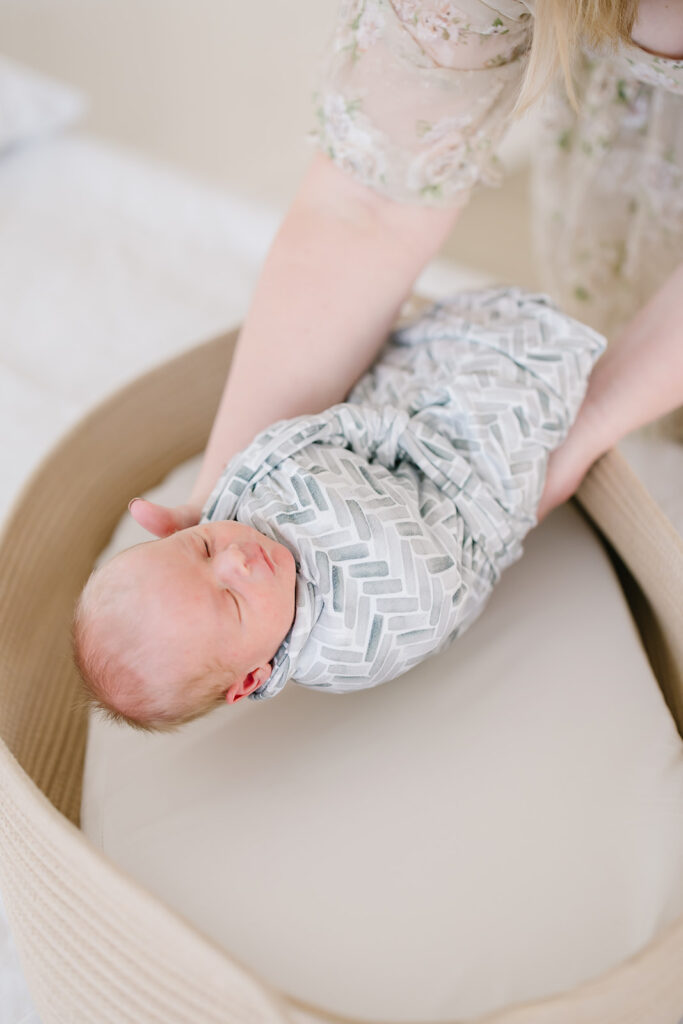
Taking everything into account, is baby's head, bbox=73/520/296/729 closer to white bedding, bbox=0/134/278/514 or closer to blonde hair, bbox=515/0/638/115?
blonde hair, bbox=515/0/638/115

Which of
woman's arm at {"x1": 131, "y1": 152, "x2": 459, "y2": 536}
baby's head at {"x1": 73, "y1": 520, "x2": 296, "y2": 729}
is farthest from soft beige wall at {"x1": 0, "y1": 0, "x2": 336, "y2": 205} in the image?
baby's head at {"x1": 73, "y1": 520, "x2": 296, "y2": 729}

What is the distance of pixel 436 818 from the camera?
77 cm

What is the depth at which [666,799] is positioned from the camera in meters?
0.76

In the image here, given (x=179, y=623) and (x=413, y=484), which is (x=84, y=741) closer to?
(x=179, y=623)

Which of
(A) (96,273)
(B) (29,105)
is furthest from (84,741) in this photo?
(B) (29,105)

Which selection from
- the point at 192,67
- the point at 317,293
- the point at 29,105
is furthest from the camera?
the point at 192,67

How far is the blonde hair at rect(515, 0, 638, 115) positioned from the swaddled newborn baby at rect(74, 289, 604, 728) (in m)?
0.26

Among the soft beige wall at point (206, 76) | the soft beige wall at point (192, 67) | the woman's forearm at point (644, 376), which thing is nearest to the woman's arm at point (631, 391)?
the woman's forearm at point (644, 376)

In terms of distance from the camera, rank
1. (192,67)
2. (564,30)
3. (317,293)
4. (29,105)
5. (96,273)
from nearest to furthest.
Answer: (564,30)
(317,293)
(96,273)
(29,105)
(192,67)

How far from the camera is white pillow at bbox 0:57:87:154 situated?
5.51 ft

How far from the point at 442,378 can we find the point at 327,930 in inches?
21.2

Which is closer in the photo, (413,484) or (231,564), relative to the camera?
(231,564)

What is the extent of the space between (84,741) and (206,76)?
5.66 ft

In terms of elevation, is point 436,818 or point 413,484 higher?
point 413,484
